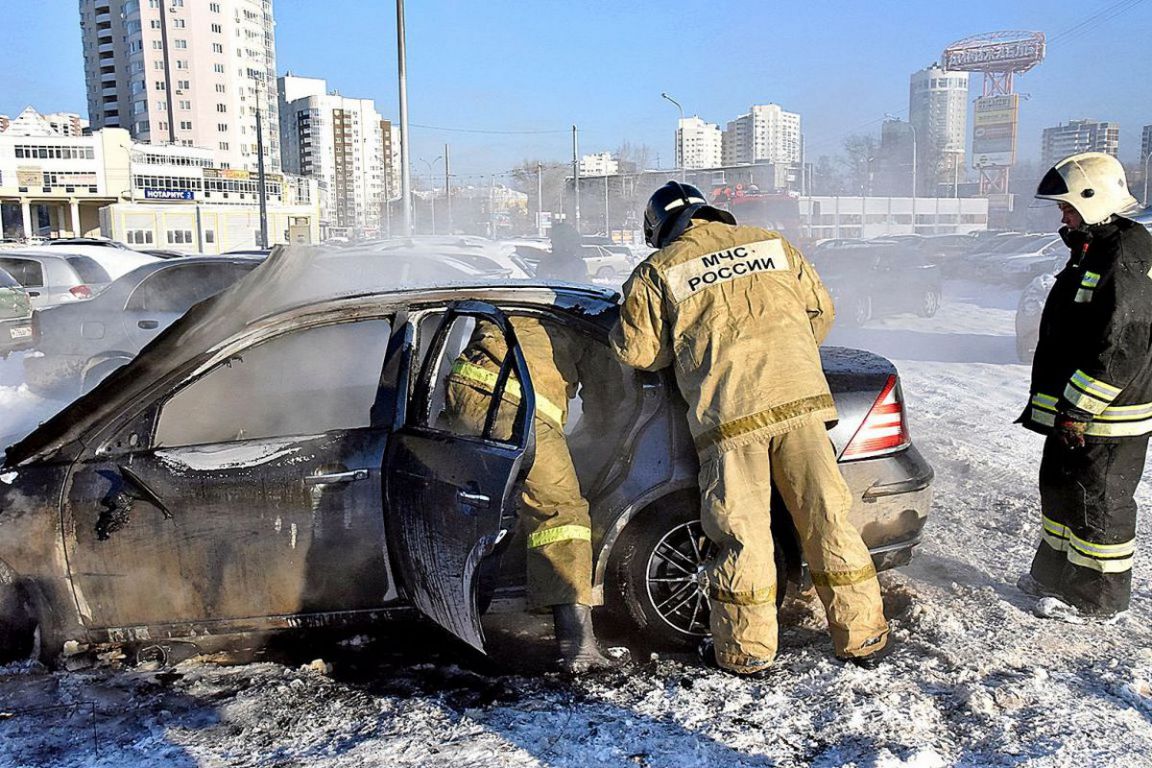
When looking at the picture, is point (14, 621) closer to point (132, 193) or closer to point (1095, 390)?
point (1095, 390)

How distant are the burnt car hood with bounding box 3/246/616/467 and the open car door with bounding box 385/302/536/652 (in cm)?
43

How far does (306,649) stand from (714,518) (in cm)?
181

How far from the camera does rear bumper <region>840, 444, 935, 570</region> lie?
12.6ft

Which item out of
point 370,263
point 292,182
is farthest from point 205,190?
point 370,263

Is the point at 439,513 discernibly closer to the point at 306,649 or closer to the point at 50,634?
the point at 306,649

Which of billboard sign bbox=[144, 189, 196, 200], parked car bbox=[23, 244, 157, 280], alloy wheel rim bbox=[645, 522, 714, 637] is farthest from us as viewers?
billboard sign bbox=[144, 189, 196, 200]

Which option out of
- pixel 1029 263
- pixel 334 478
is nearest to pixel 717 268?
pixel 334 478

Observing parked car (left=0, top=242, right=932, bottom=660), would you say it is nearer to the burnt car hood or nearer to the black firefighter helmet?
the burnt car hood

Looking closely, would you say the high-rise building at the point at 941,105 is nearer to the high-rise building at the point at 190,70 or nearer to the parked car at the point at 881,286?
the high-rise building at the point at 190,70

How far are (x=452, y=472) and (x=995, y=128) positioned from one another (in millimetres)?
101823

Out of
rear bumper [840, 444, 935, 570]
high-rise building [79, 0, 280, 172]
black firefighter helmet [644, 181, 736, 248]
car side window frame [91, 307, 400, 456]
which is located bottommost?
rear bumper [840, 444, 935, 570]

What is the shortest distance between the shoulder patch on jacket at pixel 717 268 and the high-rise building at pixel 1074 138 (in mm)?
104844

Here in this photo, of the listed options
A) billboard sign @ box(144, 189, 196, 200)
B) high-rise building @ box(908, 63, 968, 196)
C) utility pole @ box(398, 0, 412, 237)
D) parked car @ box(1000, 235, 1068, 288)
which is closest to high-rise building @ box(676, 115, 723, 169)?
high-rise building @ box(908, 63, 968, 196)

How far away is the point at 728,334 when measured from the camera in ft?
11.4
